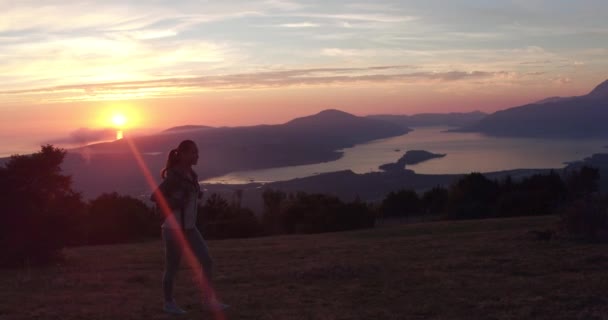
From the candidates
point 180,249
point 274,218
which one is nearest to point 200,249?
point 180,249

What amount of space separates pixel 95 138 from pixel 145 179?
863 cm

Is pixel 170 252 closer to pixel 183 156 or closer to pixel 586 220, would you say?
→ pixel 183 156

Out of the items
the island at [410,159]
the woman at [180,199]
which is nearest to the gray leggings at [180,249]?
the woman at [180,199]

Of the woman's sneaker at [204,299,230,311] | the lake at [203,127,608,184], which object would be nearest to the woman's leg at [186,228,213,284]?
the woman's sneaker at [204,299,230,311]

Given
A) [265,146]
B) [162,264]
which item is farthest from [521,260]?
[265,146]

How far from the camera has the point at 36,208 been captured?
53.8 feet

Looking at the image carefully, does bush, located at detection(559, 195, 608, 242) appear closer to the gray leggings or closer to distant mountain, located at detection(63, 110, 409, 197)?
the gray leggings

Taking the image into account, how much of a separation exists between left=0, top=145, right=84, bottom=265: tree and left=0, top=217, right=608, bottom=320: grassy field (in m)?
1.06

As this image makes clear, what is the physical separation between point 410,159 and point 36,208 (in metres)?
103

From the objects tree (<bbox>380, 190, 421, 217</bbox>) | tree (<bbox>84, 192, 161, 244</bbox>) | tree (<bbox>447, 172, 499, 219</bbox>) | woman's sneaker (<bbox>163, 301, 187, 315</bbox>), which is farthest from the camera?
tree (<bbox>380, 190, 421, 217</bbox>)

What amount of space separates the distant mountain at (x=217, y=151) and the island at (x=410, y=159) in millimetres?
15724

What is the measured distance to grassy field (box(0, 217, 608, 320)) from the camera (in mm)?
7746

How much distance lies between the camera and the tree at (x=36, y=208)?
15422mm

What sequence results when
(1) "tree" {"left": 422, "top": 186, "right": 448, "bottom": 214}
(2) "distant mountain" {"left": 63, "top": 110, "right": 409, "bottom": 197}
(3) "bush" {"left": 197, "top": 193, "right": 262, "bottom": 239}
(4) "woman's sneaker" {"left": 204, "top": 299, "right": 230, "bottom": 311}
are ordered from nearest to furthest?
(4) "woman's sneaker" {"left": 204, "top": 299, "right": 230, "bottom": 311}
(3) "bush" {"left": 197, "top": 193, "right": 262, "bottom": 239}
(1) "tree" {"left": 422, "top": 186, "right": 448, "bottom": 214}
(2) "distant mountain" {"left": 63, "top": 110, "right": 409, "bottom": 197}
